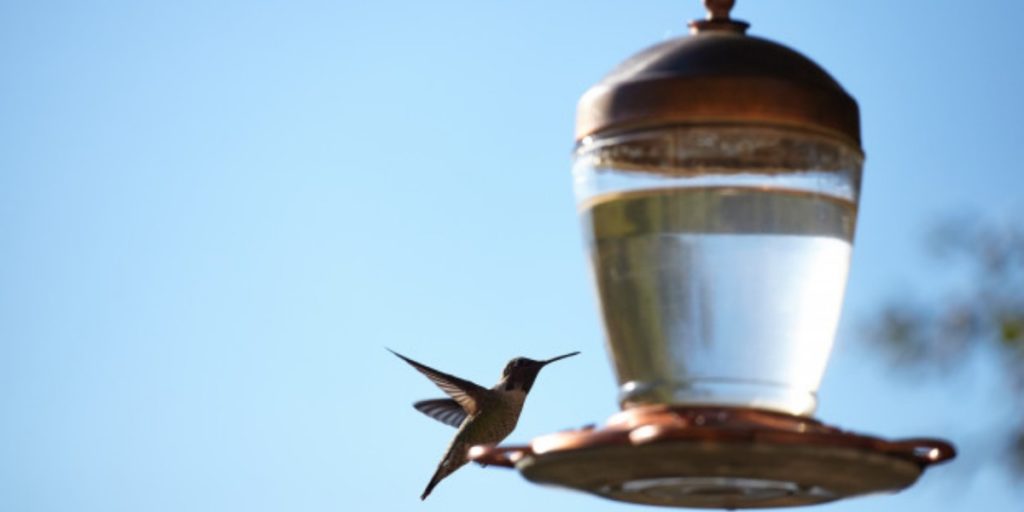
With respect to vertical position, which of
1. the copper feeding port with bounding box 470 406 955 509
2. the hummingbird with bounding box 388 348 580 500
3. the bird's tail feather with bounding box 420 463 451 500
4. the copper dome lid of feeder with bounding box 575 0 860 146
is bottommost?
the copper feeding port with bounding box 470 406 955 509

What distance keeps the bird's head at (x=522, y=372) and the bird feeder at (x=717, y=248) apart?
5.46ft

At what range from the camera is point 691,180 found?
10.3 feet

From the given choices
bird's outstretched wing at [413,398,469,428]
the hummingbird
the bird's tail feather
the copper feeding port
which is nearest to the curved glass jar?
the copper feeding port

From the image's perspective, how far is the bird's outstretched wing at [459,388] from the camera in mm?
5117

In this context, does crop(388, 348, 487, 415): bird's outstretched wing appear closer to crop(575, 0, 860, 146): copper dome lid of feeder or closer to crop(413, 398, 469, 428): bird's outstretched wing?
crop(413, 398, 469, 428): bird's outstretched wing

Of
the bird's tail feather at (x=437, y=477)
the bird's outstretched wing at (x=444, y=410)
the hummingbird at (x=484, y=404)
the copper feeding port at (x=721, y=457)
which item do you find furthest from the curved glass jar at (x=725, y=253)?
the bird's outstretched wing at (x=444, y=410)

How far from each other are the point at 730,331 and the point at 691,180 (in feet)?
0.98

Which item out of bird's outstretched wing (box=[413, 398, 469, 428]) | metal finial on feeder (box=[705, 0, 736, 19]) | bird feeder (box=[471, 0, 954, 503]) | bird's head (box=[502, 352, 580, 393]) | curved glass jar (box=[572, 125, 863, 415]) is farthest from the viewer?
bird's outstretched wing (box=[413, 398, 469, 428])

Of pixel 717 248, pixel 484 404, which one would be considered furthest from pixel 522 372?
pixel 717 248

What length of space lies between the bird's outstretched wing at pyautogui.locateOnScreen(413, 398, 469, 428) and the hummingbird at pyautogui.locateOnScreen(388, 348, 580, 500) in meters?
0.40

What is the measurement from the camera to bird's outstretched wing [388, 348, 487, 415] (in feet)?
16.8

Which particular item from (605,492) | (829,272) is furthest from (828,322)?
(605,492)

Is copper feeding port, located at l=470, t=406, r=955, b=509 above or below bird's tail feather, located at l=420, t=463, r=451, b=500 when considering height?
below

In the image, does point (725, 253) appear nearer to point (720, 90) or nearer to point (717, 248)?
point (717, 248)
